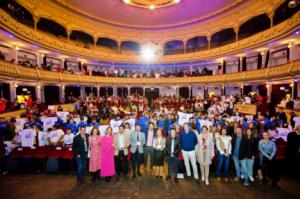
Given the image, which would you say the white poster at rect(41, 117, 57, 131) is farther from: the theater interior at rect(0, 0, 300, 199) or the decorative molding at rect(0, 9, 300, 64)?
the decorative molding at rect(0, 9, 300, 64)

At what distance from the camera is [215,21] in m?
25.7

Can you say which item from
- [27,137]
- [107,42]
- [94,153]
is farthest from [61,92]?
[94,153]

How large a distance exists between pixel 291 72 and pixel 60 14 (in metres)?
29.5

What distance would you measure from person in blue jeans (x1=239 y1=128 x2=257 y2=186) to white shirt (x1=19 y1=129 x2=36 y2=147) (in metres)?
8.64

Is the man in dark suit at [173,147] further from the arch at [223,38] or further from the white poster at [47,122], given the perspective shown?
the arch at [223,38]

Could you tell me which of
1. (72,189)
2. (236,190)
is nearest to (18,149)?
(72,189)

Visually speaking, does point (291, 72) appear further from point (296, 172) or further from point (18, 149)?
point (18, 149)

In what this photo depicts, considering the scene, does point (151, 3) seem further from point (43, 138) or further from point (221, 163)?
point (221, 163)

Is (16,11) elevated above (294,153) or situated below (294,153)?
above

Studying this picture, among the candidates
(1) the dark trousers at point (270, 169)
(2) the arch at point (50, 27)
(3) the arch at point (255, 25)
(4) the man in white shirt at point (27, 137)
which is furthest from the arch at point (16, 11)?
(3) the arch at point (255, 25)

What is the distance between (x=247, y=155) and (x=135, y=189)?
13.8ft

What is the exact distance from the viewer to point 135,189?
5.39 metres

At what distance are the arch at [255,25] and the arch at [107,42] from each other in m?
23.7

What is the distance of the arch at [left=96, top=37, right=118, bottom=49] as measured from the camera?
31981 millimetres
